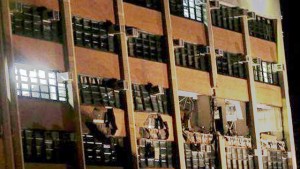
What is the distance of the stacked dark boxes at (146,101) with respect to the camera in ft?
153

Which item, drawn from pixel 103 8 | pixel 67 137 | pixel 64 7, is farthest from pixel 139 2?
pixel 67 137

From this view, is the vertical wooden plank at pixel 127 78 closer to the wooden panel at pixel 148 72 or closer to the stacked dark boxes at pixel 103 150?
the stacked dark boxes at pixel 103 150

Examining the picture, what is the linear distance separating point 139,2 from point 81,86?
6856mm

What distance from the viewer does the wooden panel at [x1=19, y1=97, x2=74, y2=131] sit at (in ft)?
129

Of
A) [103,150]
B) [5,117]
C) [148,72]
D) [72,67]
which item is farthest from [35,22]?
[148,72]

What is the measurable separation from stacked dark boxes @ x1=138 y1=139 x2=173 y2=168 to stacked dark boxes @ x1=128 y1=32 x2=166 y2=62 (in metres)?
4.46

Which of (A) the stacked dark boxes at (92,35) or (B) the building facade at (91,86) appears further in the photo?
(A) the stacked dark boxes at (92,35)

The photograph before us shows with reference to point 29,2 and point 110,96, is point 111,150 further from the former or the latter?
point 29,2

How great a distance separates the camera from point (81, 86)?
141 ft

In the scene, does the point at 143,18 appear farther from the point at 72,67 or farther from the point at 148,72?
the point at 72,67

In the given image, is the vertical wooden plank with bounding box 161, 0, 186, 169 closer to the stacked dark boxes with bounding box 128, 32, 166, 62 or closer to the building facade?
the building facade

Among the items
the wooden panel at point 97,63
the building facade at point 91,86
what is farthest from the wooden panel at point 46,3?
the wooden panel at point 97,63

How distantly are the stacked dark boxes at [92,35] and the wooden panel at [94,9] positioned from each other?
259 millimetres

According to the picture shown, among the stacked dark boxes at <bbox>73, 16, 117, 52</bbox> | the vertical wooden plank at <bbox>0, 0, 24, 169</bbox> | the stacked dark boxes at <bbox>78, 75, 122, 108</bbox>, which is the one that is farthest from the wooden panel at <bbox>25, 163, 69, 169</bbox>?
the stacked dark boxes at <bbox>73, 16, 117, 52</bbox>
